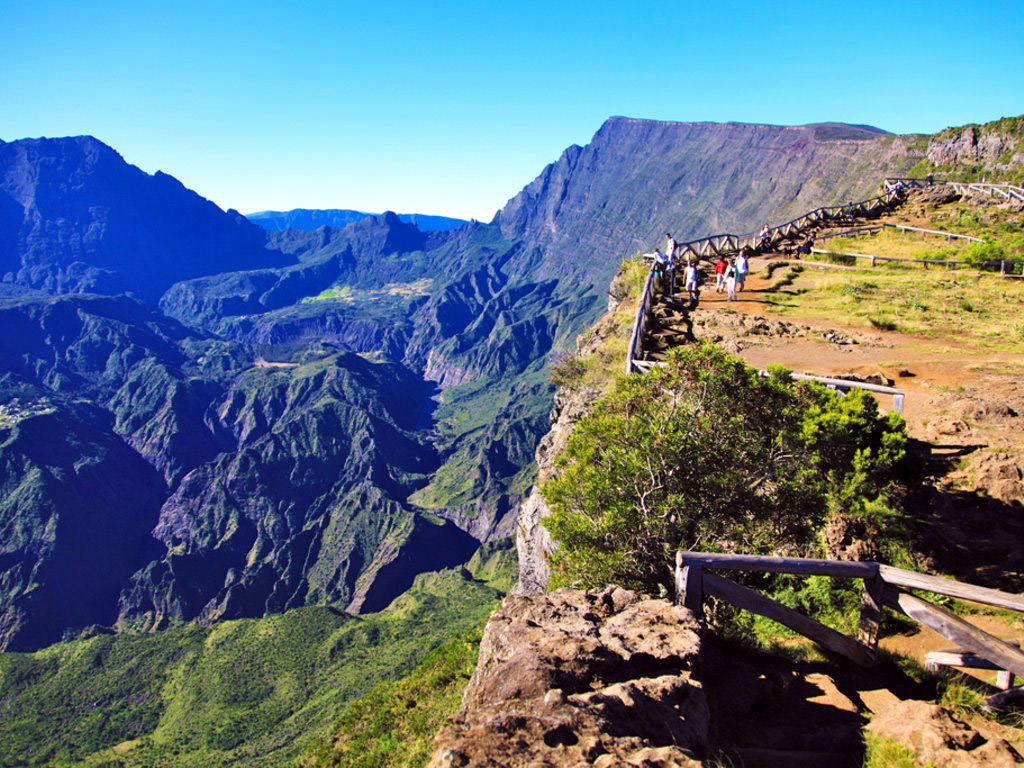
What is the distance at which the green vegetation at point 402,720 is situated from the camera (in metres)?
13.9

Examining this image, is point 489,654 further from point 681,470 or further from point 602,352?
point 602,352

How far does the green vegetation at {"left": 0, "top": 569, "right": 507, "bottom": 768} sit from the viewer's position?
2276 inches

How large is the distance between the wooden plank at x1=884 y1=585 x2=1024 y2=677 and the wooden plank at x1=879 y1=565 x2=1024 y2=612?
230mm

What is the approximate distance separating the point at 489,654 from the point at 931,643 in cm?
646

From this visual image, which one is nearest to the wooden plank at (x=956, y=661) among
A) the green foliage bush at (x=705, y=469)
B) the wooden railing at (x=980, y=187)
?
the green foliage bush at (x=705, y=469)

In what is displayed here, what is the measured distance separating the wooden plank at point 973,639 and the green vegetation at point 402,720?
9.41m

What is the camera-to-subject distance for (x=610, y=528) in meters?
9.29

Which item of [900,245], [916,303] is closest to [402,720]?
[916,303]

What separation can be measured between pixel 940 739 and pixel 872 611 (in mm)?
2104

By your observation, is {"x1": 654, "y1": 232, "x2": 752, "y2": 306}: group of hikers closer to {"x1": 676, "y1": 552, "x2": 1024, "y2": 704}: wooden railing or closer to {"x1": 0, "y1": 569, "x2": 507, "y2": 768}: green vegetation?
{"x1": 676, "y1": 552, "x2": 1024, "y2": 704}: wooden railing

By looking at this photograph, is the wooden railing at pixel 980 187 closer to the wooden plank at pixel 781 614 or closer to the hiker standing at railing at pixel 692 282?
the hiker standing at railing at pixel 692 282

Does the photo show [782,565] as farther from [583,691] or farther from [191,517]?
[191,517]

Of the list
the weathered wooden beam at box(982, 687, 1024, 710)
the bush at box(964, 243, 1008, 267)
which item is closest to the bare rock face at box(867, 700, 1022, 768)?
the weathered wooden beam at box(982, 687, 1024, 710)

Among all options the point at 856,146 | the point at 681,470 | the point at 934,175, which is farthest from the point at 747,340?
the point at 856,146
